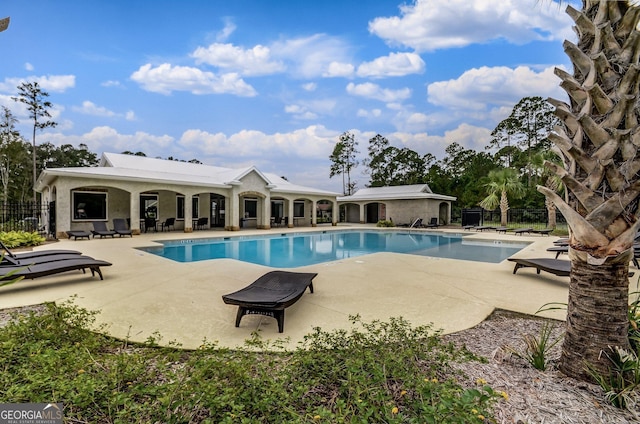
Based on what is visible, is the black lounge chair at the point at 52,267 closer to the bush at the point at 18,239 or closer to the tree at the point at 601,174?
the bush at the point at 18,239

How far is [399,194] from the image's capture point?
2867 cm

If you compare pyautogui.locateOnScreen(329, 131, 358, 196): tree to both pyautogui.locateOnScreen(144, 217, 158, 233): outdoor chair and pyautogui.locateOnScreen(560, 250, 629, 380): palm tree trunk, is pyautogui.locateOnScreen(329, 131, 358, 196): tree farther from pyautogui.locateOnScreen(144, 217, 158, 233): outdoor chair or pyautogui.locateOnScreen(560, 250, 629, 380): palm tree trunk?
pyautogui.locateOnScreen(560, 250, 629, 380): palm tree trunk

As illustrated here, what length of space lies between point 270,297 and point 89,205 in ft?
58.1

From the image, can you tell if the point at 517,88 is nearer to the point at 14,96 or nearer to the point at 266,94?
the point at 266,94

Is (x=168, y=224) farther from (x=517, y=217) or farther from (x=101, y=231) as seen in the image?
(x=517, y=217)

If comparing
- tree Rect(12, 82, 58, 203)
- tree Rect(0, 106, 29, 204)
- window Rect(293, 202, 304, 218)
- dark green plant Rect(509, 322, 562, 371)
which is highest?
tree Rect(12, 82, 58, 203)

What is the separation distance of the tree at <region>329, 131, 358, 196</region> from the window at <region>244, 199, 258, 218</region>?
20.7m

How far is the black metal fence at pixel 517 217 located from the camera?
25656 millimetres

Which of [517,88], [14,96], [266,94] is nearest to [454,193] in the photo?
[517,88]

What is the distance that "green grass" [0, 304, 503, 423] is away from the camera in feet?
6.39

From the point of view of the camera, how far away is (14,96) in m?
29.0

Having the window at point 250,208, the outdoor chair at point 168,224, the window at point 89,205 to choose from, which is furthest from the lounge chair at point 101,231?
the window at point 250,208

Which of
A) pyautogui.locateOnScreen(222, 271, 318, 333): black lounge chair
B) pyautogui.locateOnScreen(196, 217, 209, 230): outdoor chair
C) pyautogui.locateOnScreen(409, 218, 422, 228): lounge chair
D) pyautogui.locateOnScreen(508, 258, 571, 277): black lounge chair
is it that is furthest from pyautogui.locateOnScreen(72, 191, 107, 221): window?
pyautogui.locateOnScreen(409, 218, 422, 228): lounge chair

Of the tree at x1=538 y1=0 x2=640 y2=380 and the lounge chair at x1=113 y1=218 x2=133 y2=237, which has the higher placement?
the tree at x1=538 y1=0 x2=640 y2=380
